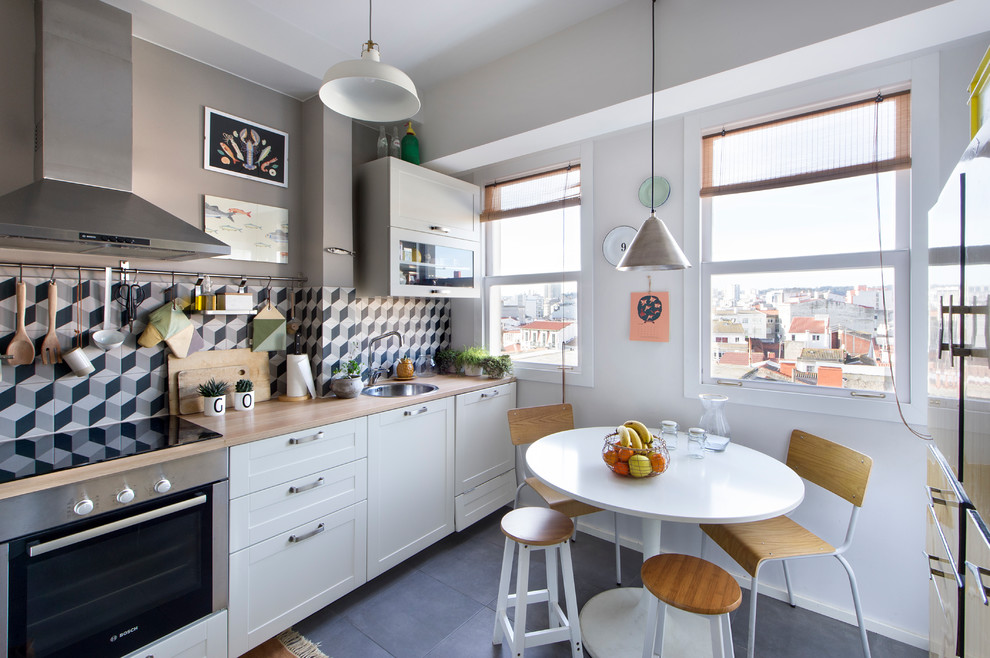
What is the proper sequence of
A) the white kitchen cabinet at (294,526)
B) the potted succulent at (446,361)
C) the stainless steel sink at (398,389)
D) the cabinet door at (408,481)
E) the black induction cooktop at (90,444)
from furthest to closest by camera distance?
the potted succulent at (446,361)
the stainless steel sink at (398,389)
the cabinet door at (408,481)
the white kitchen cabinet at (294,526)
the black induction cooktop at (90,444)

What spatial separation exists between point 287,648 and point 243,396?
44.4 inches

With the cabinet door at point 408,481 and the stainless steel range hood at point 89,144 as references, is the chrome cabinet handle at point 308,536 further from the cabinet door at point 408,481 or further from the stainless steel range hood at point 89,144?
the stainless steel range hood at point 89,144

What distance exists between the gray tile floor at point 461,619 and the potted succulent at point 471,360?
3.92 ft

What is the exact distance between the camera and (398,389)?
119 inches

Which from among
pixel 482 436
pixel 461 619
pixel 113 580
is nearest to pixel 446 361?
pixel 482 436

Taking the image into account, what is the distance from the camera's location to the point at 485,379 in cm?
317

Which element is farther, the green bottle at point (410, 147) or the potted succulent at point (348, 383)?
the green bottle at point (410, 147)

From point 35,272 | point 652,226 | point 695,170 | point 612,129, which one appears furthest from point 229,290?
point 695,170

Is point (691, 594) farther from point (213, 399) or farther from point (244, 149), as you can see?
point (244, 149)

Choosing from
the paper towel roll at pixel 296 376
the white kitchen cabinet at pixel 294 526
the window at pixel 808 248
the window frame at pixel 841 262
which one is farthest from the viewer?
the paper towel roll at pixel 296 376

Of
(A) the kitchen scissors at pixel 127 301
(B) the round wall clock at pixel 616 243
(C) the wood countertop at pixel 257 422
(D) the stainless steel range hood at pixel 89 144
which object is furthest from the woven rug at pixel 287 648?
(B) the round wall clock at pixel 616 243

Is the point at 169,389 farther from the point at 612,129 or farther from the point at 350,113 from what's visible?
the point at 612,129

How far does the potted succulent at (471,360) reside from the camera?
324 cm

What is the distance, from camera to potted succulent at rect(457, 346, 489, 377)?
324 centimetres
